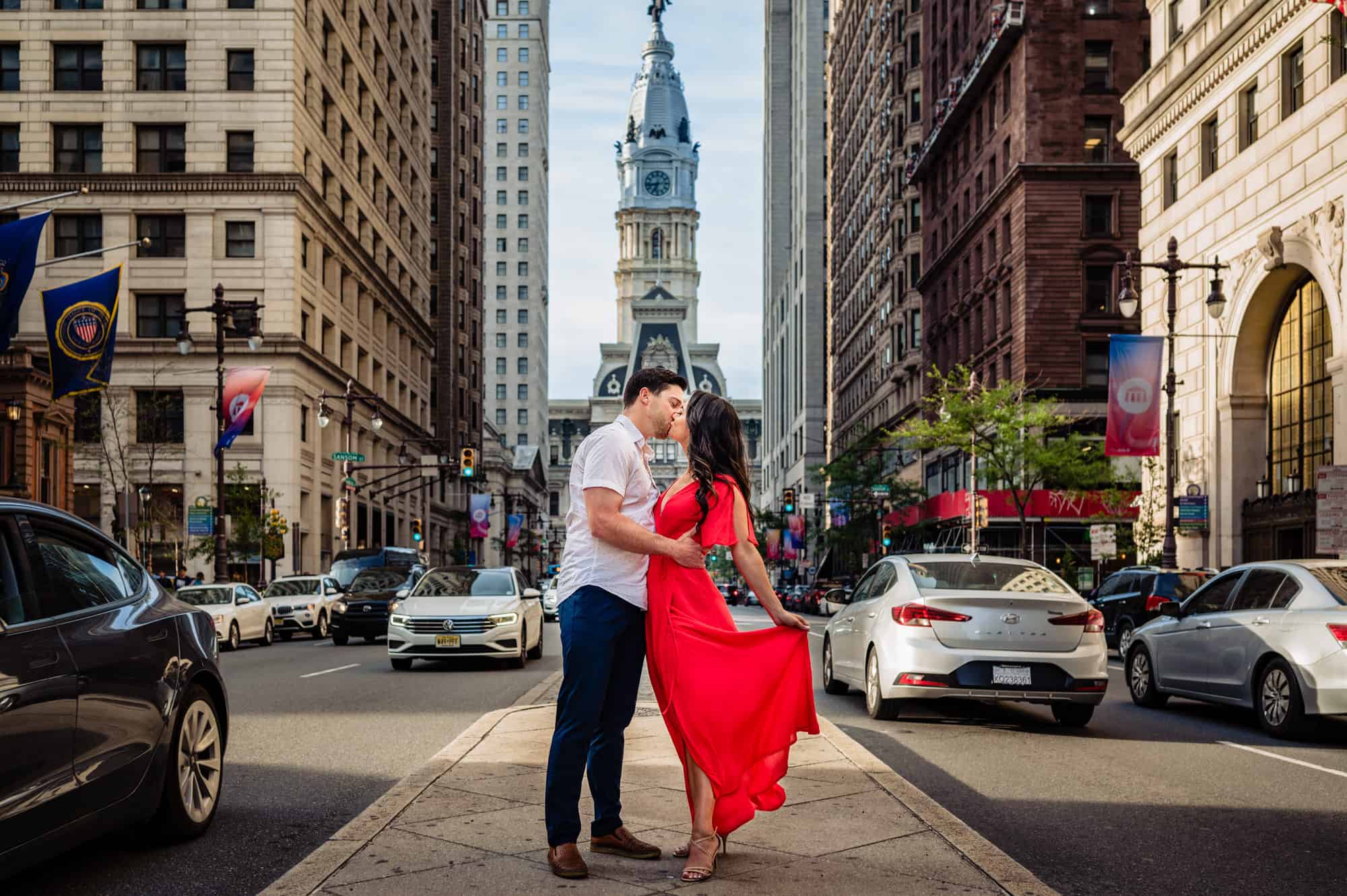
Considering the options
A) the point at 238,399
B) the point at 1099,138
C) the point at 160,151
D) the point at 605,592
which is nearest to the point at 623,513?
the point at 605,592

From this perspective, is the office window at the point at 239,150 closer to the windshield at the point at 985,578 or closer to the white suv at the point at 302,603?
the white suv at the point at 302,603

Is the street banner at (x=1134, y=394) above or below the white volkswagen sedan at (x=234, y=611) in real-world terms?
above

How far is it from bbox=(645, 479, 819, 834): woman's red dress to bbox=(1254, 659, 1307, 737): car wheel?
750 cm

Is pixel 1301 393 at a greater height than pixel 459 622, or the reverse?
pixel 1301 393

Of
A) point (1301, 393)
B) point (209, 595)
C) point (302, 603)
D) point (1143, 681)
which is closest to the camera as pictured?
point (1143, 681)

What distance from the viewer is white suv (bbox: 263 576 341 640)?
106 feet

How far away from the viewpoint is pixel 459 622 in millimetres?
19203

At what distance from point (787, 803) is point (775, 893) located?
2.10 meters

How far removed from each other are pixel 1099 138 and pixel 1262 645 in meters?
41.4

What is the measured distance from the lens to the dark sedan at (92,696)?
16.7 ft

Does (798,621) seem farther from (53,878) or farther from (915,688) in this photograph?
(915,688)

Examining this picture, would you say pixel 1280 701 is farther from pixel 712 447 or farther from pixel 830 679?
pixel 712 447

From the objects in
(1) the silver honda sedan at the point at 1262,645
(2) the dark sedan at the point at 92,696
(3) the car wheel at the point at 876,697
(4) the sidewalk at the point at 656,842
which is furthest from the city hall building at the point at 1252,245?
(2) the dark sedan at the point at 92,696

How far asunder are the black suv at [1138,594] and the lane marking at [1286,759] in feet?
33.8
